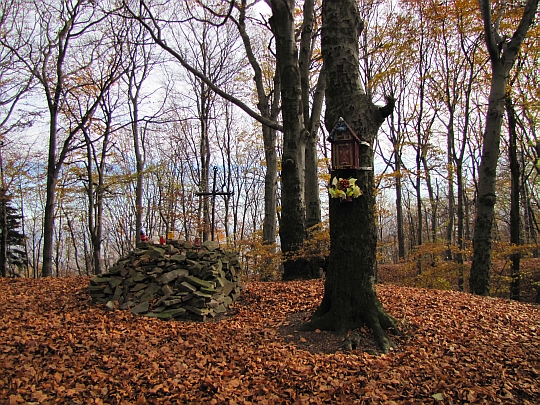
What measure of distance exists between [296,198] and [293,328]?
3.67m

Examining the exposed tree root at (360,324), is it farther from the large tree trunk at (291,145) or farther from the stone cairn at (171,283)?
the large tree trunk at (291,145)

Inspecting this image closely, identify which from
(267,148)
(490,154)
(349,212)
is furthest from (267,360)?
(267,148)

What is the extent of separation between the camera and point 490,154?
22.3 ft

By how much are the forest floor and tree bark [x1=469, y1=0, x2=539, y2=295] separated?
69.6 inches

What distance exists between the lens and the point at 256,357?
3.46 meters

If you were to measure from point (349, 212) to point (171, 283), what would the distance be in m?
3.48

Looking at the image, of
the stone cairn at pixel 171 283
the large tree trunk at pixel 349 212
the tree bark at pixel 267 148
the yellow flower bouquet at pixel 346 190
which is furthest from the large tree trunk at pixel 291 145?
the yellow flower bouquet at pixel 346 190

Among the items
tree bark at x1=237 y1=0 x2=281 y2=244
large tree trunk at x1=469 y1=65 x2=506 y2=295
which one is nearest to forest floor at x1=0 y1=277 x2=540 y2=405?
large tree trunk at x1=469 y1=65 x2=506 y2=295

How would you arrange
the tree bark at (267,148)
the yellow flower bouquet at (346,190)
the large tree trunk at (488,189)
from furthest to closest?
the tree bark at (267,148)
the large tree trunk at (488,189)
the yellow flower bouquet at (346,190)

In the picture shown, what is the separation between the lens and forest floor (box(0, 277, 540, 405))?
8.78 ft

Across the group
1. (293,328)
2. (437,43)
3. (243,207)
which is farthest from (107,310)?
(243,207)

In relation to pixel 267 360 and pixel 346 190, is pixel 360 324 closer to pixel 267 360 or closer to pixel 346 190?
pixel 267 360

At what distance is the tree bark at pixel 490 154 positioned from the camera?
653cm

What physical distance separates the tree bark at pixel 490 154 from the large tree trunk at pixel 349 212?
157 inches
